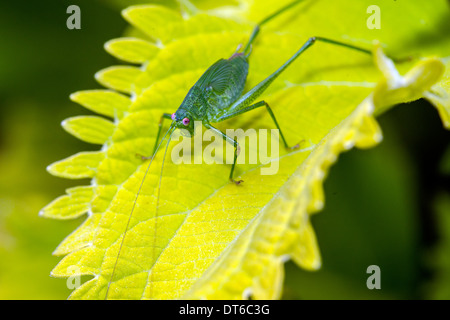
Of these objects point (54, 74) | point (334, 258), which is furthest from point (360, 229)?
point (54, 74)

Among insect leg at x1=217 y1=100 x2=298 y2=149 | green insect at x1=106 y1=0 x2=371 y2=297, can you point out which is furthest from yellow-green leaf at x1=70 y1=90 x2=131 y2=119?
insect leg at x1=217 y1=100 x2=298 y2=149

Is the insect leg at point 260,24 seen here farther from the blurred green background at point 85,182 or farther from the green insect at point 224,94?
the blurred green background at point 85,182

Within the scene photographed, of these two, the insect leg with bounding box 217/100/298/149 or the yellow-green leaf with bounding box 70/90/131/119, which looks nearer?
the insect leg with bounding box 217/100/298/149

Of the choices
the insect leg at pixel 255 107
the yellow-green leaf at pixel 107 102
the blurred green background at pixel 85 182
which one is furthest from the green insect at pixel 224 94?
the blurred green background at pixel 85 182

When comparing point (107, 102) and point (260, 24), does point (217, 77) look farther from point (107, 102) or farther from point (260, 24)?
point (107, 102)

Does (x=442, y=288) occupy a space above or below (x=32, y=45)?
below

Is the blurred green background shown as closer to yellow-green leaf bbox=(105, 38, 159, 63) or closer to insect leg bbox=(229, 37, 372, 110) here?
insect leg bbox=(229, 37, 372, 110)

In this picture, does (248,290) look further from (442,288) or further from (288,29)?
(442,288)
